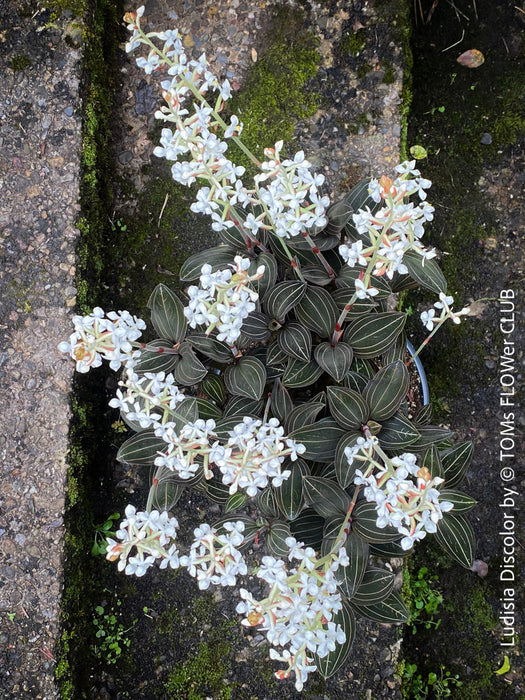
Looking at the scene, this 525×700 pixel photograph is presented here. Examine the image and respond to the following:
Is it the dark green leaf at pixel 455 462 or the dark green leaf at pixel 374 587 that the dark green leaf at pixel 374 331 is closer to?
the dark green leaf at pixel 455 462

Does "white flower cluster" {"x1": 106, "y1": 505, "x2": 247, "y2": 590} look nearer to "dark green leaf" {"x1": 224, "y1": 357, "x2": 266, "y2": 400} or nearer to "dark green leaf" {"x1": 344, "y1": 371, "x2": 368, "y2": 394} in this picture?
"dark green leaf" {"x1": 224, "y1": 357, "x2": 266, "y2": 400}

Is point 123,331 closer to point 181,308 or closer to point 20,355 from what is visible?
point 181,308

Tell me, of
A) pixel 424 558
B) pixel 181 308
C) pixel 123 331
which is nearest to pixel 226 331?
pixel 123 331

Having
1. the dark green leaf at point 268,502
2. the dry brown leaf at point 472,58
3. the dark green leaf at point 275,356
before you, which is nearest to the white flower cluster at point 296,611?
the dark green leaf at point 268,502

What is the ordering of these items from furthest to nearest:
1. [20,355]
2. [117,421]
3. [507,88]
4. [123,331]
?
1. [507,88]
2. [117,421]
3. [20,355]
4. [123,331]

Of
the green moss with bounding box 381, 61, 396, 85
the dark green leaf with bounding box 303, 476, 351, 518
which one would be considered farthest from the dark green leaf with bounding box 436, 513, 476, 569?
the green moss with bounding box 381, 61, 396, 85

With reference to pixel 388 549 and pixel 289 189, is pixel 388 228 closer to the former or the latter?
pixel 289 189

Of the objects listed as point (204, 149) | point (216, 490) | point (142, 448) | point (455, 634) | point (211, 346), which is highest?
point (204, 149)

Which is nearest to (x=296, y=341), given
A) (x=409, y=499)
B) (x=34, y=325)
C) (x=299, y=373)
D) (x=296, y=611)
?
(x=299, y=373)

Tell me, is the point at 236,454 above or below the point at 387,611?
above
